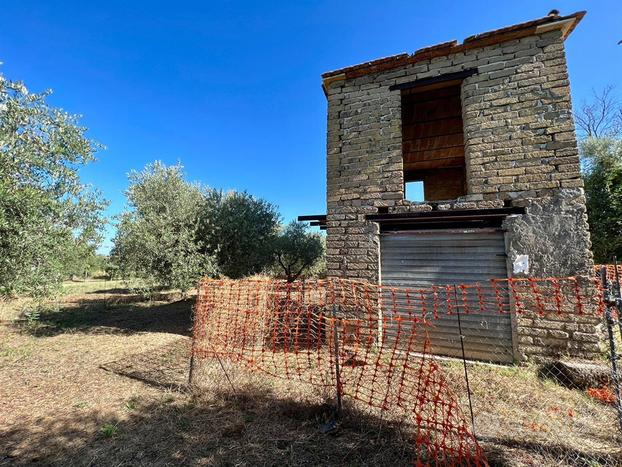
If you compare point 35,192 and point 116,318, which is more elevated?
point 35,192

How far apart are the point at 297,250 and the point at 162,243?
8.36 m

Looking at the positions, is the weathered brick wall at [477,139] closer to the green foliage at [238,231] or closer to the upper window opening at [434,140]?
the upper window opening at [434,140]

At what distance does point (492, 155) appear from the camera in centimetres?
554

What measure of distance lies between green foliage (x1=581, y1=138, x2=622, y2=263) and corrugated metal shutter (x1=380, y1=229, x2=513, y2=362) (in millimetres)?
10986

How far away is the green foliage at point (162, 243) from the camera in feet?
29.6

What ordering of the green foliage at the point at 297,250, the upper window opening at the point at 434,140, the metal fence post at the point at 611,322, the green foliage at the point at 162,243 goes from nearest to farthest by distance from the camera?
1. the metal fence post at the point at 611,322
2. the upper window opening at the point at 434,140
3. the green foliage at the point at 162,243
4. the green foliage at the point at 297,250

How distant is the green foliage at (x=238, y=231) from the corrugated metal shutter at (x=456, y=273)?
6550 millimetres

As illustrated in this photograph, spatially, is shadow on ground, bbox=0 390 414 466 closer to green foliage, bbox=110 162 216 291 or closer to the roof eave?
green foliage, bbox=110 162 216 291

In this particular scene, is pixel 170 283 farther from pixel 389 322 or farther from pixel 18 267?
pixel 389 322

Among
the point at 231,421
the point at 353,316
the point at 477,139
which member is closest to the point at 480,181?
the point at 477,139

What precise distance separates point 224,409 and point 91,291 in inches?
869

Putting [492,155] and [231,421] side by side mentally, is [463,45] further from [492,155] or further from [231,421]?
[231,421]

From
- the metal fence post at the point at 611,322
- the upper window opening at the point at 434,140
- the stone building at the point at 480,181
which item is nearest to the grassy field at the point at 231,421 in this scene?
the metal fence post at the point at 611,322

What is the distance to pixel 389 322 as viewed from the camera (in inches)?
231
